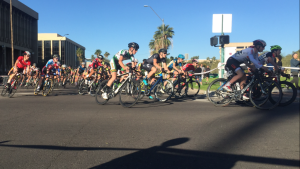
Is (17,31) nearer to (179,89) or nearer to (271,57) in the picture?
(179,89)

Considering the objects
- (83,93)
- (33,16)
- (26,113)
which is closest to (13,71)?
(83,93)

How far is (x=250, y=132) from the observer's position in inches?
190

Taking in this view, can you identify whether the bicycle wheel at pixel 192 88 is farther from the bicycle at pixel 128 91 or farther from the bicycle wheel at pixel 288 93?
the bicycle wheel at pixel 288 93

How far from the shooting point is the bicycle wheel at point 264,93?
727 centimetres

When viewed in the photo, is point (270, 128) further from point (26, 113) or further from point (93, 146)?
point (26, 113)

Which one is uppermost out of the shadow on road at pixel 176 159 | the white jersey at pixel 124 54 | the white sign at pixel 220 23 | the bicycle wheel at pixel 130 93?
the white sign at pixel 220 23

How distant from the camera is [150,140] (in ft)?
14.1

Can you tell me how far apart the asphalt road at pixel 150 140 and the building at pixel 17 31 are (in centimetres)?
4214

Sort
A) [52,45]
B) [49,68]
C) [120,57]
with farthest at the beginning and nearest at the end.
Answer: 1. [52,45]
2. [49,68]
3. [120,57]

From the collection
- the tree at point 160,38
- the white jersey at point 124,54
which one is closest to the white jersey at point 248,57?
the white jersey at point 124,54

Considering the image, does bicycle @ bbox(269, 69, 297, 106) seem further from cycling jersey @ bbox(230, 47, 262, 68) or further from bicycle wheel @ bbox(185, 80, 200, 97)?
bicycle wheel @ bbox(185, 80, 200, 97)

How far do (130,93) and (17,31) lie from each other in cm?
5689

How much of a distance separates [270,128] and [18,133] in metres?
4.53

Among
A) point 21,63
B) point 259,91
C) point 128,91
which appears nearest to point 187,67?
point 128,91
